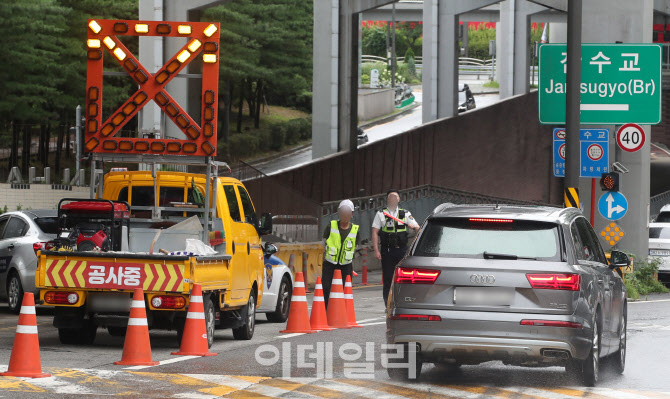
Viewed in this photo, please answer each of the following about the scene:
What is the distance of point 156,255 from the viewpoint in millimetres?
12781

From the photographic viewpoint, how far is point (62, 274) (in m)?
13.0

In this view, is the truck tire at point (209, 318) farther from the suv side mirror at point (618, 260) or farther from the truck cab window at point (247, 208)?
the suv side mirror at point (618, 260)

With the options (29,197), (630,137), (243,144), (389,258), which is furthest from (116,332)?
(243,144)

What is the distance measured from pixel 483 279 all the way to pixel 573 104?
40.9 feet

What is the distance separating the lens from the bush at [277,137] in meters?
70.7

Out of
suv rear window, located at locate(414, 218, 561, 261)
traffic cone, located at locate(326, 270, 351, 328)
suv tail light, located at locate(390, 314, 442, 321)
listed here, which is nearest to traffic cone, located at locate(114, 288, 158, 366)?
suv tail light, located at locate(390, 314, 442, 321)

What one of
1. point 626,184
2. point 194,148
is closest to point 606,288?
point 194,148

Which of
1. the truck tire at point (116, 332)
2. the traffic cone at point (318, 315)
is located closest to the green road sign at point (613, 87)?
the traffic cone at point (318, 315)

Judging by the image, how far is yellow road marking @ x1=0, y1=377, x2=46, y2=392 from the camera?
32.0 ft

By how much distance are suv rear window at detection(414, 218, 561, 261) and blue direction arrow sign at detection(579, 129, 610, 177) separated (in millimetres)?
15026

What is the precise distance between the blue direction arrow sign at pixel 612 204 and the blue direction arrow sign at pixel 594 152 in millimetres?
669

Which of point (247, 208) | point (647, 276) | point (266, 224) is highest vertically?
point (247, 208)

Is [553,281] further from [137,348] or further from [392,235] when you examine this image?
[392,235]

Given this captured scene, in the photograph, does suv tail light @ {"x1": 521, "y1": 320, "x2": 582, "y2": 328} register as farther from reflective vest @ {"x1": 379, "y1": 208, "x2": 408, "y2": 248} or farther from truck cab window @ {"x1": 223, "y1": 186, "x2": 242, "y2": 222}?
reflective vest @ {"x1": 379, "y1": 208, "x2": 408, "y2": 248}
